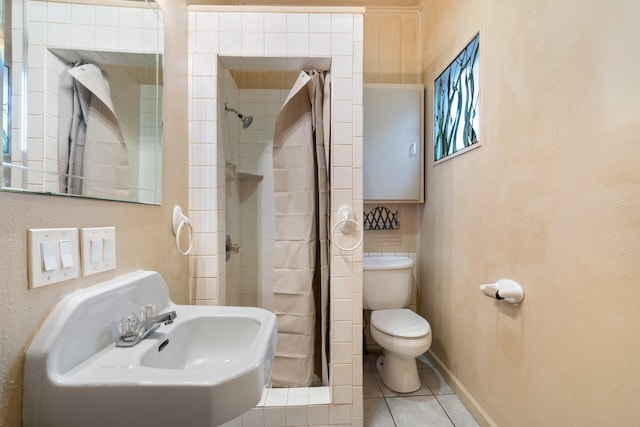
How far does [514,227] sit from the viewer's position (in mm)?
1096

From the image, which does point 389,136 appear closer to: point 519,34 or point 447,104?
point 447,104

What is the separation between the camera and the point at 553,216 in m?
0.91

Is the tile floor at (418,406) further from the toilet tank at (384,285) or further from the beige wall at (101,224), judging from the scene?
the beige wall at (101,224)

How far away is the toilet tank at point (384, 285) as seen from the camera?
1798 mm

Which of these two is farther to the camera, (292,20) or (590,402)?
(292,20)

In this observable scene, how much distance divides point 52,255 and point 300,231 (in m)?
0.98

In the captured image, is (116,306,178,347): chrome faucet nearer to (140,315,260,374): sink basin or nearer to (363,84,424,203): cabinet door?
(140,315,260,374): sink basin

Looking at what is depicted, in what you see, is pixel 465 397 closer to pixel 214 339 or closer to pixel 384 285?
pixel 384 285

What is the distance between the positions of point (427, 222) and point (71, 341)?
1977 mm

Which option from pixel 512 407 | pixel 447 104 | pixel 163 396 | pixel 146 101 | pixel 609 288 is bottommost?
pixel 512 407

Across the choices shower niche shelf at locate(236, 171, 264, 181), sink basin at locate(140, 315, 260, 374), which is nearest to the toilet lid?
sink basin at locate(140, 315, 260, 374)

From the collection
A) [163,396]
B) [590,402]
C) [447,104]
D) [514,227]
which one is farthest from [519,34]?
[163,396]

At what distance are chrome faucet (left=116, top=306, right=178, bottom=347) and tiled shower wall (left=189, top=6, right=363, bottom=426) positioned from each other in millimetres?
536

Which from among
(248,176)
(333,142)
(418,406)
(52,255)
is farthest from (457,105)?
(52,255)
